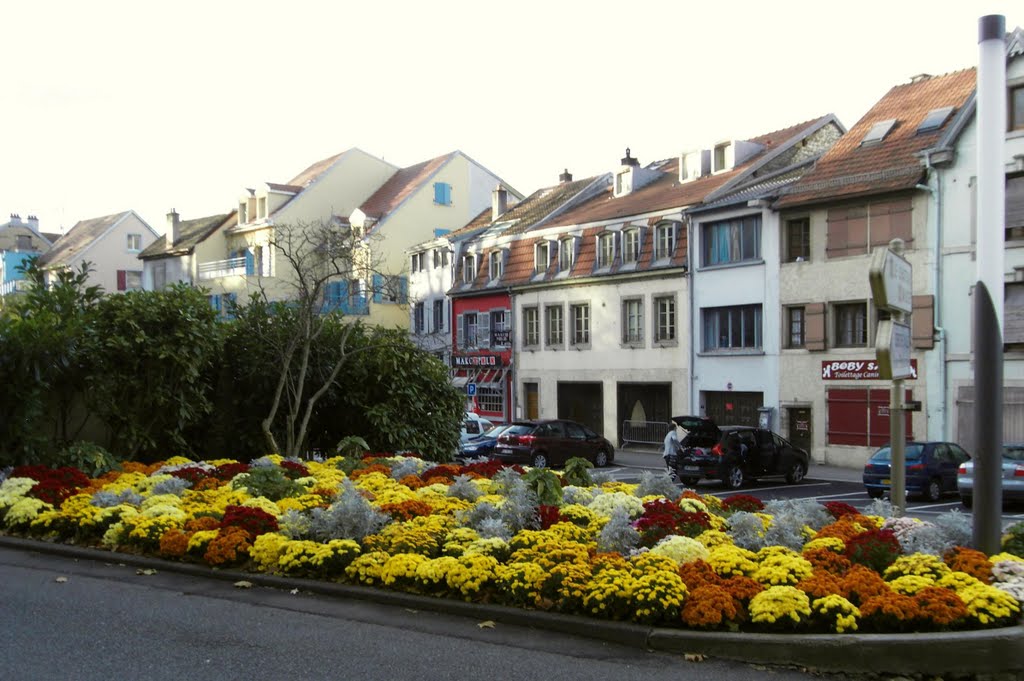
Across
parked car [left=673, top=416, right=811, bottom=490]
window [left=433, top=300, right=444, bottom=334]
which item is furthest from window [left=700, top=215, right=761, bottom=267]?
window [left=433, top=300, right=444, bottom=334]

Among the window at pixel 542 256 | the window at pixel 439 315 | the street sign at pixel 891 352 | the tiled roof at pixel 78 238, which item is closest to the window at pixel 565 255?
the window at pixel 542 256

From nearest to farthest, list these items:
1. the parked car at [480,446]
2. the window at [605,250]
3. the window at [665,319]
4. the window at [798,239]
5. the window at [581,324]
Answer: the parked car at [480,446] → the window at [798,239] → the window at [665,319] → the window at [605,250] → the window at [581,324]

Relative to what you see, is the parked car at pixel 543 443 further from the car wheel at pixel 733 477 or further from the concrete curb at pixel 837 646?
the concrete curb at pixel 837 646

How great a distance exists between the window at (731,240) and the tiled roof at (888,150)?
1.80 m

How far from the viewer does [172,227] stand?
62.0 metres

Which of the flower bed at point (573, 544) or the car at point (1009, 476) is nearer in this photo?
the flower bed at point (573, 544)

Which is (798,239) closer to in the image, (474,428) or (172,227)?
(474,428)

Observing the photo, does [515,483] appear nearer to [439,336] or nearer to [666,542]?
[666,542]

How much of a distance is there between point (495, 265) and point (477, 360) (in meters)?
4.45

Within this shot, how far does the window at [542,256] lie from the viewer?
145 ft

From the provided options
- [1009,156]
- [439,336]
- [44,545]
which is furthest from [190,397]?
[439,336]

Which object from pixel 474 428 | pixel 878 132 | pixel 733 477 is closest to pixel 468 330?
pixel 474 428

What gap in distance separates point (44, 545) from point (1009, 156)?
1035 inches

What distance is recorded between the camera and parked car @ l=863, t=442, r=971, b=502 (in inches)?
891
